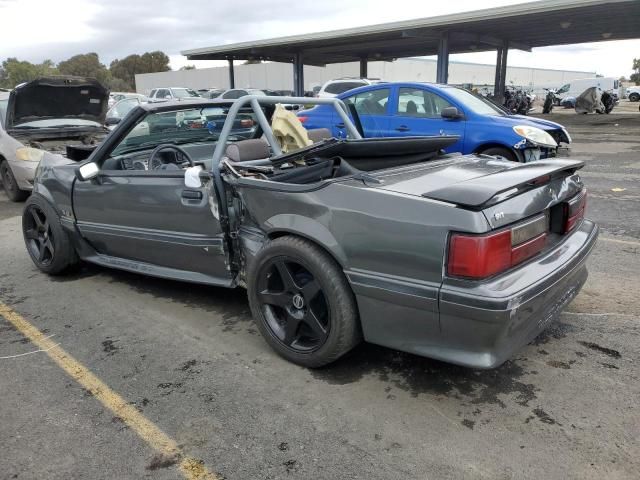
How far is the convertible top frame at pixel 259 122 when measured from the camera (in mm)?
3299

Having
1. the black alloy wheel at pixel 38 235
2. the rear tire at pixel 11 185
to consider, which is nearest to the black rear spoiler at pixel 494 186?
the black alloy wheel at pixel 38 235

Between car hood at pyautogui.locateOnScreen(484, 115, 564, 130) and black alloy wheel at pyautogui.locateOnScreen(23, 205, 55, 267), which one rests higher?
car hood at pyautogui.locateOnScreen(484, 115, 564, 130)

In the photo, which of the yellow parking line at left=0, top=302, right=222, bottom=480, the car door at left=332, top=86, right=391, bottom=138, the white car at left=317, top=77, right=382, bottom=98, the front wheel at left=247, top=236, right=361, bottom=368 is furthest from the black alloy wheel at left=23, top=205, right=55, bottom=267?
the white car at left=317, top=77, right=382, bottom=98

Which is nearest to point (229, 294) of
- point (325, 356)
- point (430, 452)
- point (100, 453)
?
point (325, 356)

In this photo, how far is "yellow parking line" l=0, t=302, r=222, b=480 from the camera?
7.27 ft

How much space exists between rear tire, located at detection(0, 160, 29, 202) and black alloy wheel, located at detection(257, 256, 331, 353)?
21.8 feet

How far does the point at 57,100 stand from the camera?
8.27m

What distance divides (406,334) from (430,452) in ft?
1.77

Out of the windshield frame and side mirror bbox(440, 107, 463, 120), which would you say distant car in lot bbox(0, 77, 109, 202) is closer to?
side mirror bbox(440, 107, 463, 120)

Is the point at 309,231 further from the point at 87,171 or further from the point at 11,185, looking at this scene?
the point at 11,185

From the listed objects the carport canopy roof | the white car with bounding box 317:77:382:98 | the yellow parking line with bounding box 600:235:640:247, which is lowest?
the yellow parking line with bounding box 600:235:640:247

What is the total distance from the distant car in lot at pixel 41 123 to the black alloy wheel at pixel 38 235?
319cm

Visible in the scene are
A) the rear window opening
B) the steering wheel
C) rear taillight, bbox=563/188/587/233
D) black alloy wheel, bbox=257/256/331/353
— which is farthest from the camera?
the steering wheel

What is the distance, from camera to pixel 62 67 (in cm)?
9869
